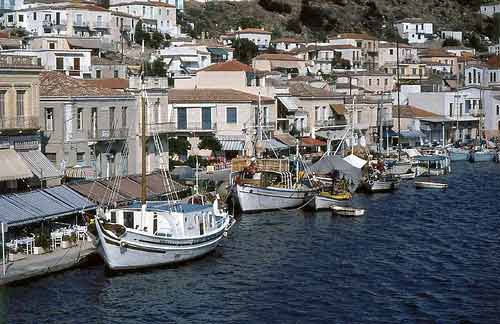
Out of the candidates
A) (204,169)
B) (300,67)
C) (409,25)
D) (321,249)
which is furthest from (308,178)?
(409,25)

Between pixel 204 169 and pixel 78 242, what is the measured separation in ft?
86.4

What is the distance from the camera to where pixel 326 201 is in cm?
5659

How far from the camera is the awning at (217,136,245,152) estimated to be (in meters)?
70.5

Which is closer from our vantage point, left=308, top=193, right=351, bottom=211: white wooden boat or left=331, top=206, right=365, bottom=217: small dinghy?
left=331, top=206, right=365, bottom=217: small dinghy

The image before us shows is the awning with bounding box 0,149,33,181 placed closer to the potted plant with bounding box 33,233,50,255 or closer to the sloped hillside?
the potted plant with bounding box 33,233,50,255

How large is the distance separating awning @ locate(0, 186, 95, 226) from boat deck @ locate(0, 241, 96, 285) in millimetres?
1414

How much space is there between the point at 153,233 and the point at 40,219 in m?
4.35

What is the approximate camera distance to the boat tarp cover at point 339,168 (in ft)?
206

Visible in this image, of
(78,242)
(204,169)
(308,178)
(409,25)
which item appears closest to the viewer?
(78,242)

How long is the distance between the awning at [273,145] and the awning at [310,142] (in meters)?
4.57

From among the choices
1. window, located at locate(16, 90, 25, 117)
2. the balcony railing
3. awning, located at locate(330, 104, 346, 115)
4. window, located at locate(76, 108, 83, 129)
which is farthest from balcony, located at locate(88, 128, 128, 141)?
awning, located at locate(330, 104, 346, 115)

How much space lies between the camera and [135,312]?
32.3 meters

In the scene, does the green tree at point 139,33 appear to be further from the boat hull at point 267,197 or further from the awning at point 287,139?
the boat hull at point 267,197

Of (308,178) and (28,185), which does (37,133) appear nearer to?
(28,185)
